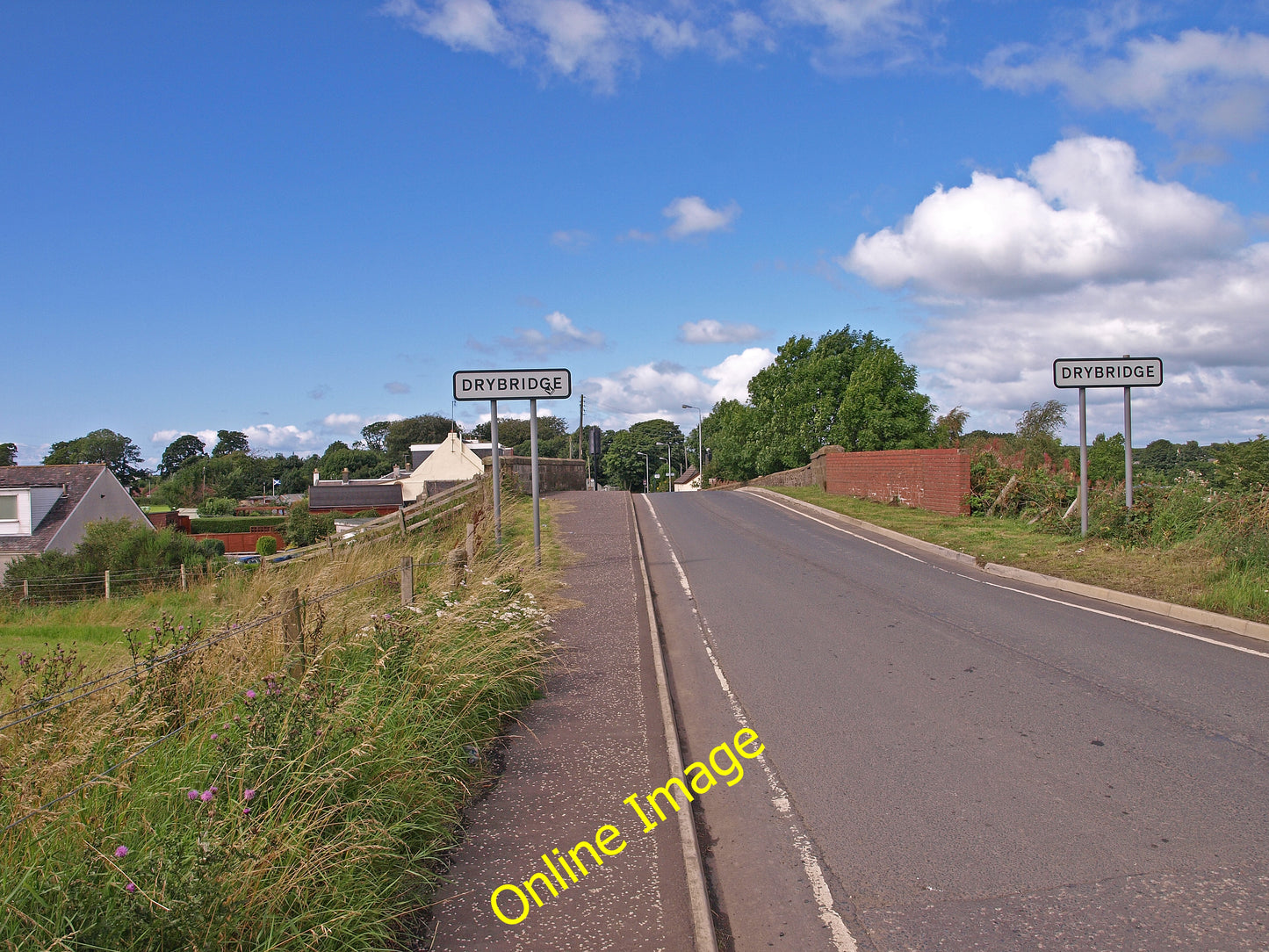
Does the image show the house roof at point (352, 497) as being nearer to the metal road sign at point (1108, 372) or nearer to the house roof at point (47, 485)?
the house roof at point (47, 485)

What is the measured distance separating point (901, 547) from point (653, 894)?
14.8 m

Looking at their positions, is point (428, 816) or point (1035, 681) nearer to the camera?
point (428, 816)

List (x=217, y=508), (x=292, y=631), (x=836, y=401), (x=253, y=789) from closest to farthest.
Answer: (x=253, y=789) < (x=292, y=631) < (x=836, y=401) < (x=217, y=508)

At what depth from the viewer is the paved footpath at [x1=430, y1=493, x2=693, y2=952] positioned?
3.66 metres

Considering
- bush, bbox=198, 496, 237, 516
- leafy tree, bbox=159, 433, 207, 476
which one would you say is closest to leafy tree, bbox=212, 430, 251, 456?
→ leafy tree, bbox=159, 433, 207, 476

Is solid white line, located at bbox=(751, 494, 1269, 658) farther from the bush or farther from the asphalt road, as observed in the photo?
the bush

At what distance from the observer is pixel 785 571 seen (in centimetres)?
1396

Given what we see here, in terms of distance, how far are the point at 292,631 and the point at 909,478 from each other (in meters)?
22.2

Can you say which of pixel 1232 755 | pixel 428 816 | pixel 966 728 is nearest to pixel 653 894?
pixel 428 816

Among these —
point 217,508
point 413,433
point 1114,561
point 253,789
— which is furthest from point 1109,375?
point 413,433

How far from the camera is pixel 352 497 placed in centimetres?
6550

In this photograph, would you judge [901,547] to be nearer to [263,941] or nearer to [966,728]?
[966,728]

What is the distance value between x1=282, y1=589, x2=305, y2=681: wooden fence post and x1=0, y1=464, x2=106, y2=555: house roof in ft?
136

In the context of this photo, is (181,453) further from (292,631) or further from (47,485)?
(292,631)
